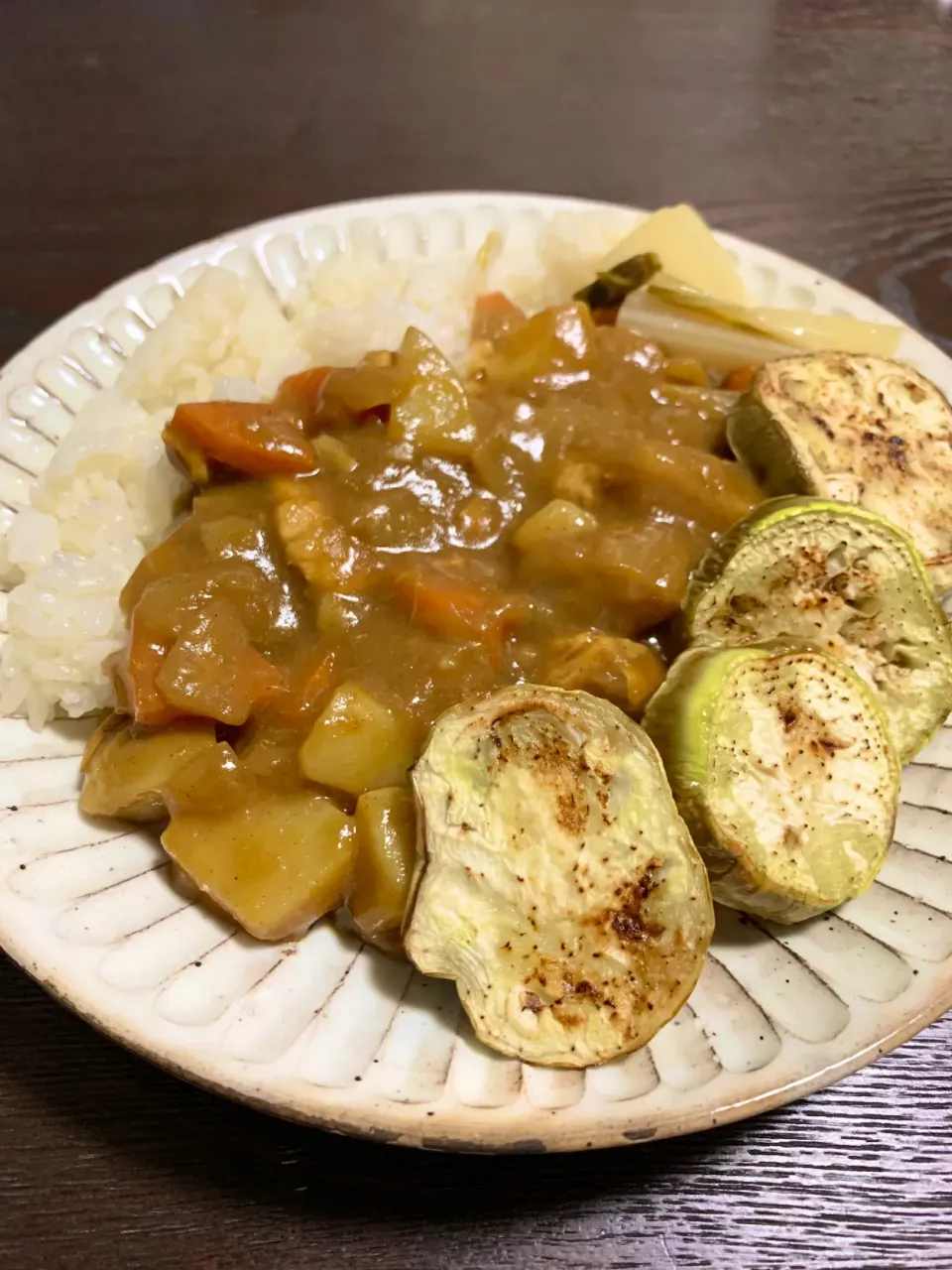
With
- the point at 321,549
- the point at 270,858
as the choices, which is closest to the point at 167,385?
the point at 321,549

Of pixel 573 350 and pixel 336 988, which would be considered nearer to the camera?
pixel 336 988

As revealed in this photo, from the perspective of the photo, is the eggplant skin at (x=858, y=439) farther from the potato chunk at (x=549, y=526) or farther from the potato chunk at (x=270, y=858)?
the potato chunk at (x=270, y=858)

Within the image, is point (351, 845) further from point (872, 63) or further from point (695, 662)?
point (872, 63)

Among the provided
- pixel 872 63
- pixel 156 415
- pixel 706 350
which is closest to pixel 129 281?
pixel 156 415

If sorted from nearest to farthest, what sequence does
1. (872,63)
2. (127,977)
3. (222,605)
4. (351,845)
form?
(127,977) → (351,845) → (222,605) → (872,63)

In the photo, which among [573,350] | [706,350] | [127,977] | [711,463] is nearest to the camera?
[127,977]
